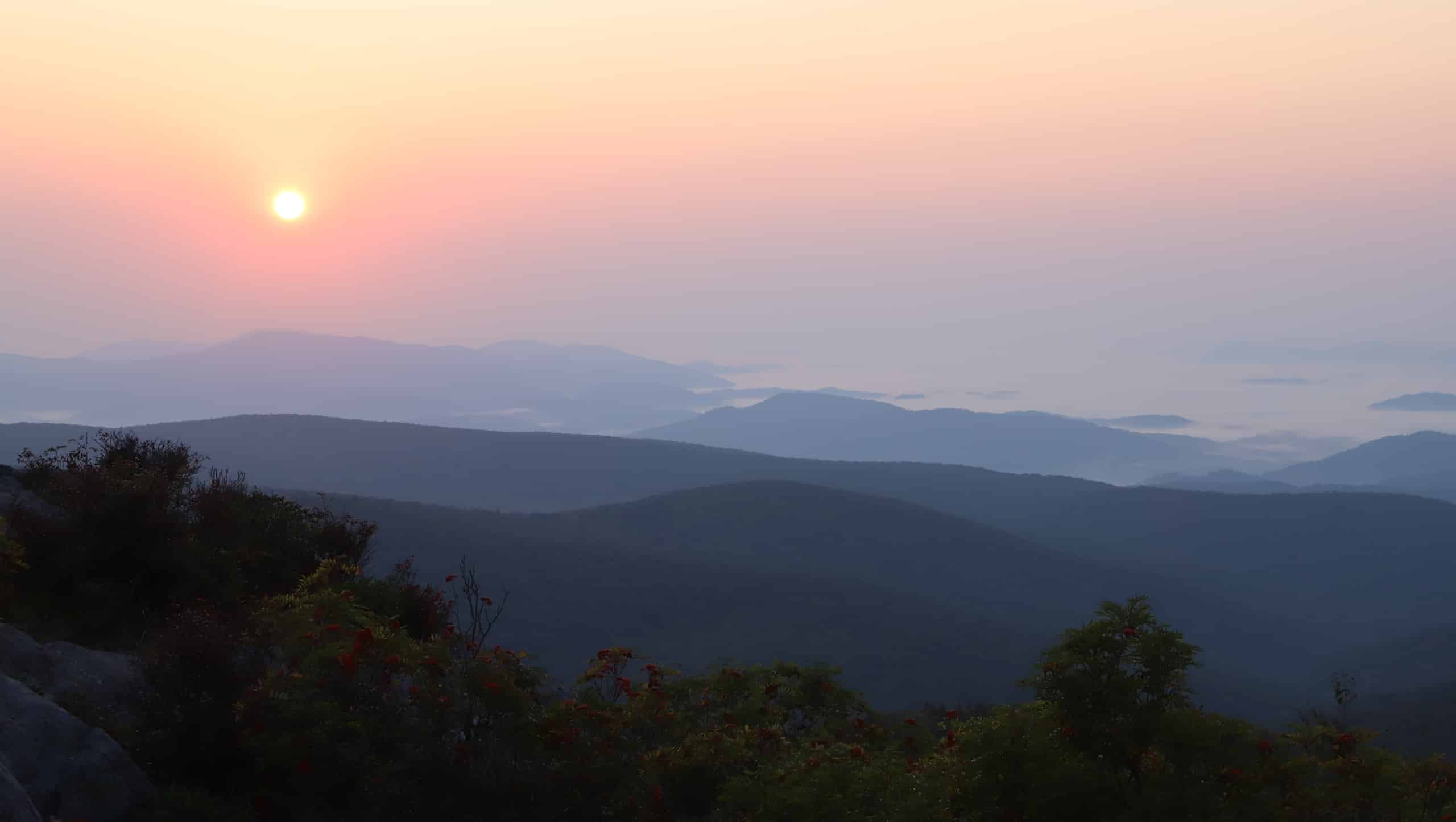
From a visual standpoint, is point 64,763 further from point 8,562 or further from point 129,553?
point 129,553

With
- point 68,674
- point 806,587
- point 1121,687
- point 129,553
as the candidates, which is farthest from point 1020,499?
point 68,674

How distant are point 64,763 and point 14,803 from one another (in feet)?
6.49

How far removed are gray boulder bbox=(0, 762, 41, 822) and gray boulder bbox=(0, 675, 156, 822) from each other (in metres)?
1.34

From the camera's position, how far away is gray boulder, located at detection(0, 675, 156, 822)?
8.70 m

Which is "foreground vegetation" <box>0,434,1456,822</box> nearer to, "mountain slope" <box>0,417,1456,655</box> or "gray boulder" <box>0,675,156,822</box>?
"gray boulder" <box>0,675,156,822</box>

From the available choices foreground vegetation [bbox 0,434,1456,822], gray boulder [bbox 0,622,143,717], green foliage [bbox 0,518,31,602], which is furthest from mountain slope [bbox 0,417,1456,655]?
gray boulder [bbox 0,622,143,717]

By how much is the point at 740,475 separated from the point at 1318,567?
314 feet

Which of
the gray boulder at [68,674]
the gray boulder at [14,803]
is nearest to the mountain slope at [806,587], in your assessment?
the gray boulder at [68,674]

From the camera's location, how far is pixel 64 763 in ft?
29.2

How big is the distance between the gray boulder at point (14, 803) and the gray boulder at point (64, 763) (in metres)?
1.34

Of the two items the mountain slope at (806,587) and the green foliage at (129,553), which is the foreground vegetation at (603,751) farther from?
the mountain slope at (806,587)

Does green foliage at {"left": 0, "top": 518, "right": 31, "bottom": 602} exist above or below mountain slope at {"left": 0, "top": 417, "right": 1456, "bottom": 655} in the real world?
above

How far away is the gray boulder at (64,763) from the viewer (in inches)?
343

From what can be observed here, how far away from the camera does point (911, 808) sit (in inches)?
403
